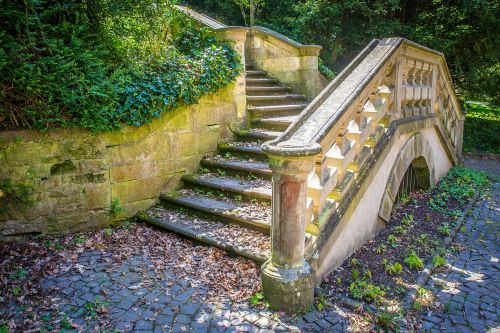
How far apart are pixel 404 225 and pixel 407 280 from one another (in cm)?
143

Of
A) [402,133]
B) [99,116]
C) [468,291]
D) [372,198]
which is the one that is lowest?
[468,291]

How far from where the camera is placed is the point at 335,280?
3.61 meters

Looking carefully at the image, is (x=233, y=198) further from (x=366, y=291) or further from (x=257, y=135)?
(x=366, y=291)

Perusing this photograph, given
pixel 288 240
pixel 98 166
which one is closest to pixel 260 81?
pixel 98 166

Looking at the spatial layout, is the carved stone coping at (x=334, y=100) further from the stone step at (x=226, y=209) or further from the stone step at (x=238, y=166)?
the stone step at (x=238, y=166)

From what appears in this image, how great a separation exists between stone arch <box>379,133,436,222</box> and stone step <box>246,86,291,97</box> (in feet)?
9.58

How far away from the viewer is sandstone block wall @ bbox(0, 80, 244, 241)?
4.06 m

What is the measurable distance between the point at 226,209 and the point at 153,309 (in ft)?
5.14

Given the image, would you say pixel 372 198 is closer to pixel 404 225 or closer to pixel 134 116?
pixel 404 225

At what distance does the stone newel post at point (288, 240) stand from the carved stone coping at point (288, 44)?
506 cm

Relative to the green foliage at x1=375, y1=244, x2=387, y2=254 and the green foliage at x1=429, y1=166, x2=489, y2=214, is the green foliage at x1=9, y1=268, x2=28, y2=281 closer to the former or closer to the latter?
the green foliage at x1=375, y1=244, x2=387, y2=254

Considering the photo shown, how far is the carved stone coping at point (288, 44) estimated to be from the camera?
7.44m

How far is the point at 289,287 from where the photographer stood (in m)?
3.06

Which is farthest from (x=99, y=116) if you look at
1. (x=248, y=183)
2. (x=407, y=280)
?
(x=407, y=280)
